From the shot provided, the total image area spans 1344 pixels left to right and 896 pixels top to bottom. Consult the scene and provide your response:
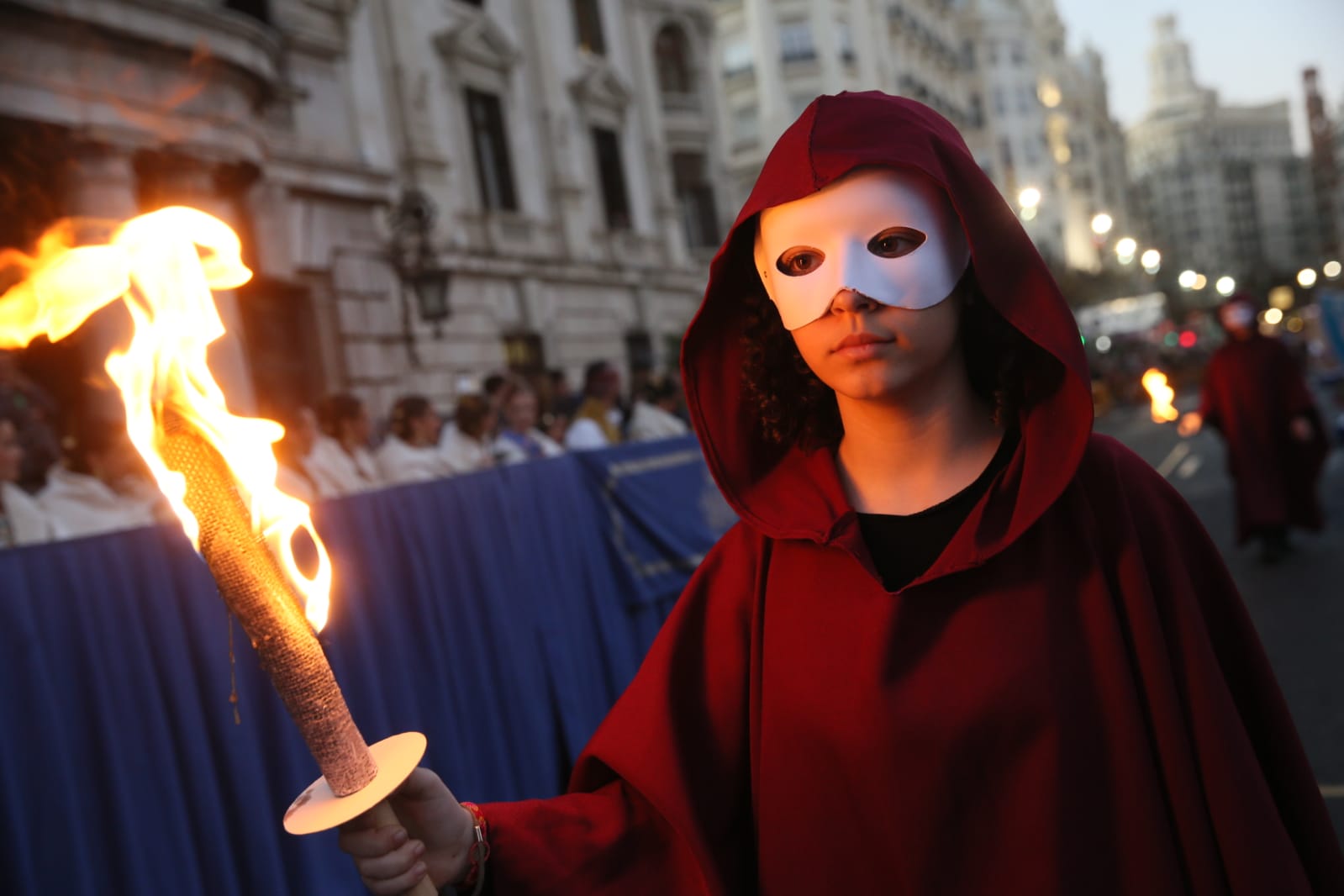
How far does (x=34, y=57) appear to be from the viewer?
8586 mm

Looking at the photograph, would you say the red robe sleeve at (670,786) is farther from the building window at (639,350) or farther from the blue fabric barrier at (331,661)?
the building window at (639,350)

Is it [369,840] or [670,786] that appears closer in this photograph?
[369,840]

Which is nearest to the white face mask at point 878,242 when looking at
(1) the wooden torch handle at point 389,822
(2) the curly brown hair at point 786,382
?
(2) the curly brown hair at point 786,382

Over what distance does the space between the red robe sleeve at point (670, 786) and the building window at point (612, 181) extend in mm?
18835

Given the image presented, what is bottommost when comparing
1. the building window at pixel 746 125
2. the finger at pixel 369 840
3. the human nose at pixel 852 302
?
the finger at pixel 369 840

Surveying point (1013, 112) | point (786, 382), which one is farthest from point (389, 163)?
point (1013, 112)

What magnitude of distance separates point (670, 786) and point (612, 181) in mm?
19587

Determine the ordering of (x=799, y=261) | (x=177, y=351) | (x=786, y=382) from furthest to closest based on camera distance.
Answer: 1. (x=786, y=382)
2. (x=799, y=261)
3. (x=177, y=351)

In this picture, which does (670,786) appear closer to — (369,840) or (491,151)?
(369,840)

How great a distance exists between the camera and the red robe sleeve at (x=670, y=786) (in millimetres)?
1782

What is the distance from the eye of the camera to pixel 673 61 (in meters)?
24.8

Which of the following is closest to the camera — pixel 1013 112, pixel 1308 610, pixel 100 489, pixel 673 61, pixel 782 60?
pixel 100 489

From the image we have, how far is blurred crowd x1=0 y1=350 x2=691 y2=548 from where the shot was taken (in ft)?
15.5

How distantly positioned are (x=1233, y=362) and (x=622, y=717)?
7949 mm
